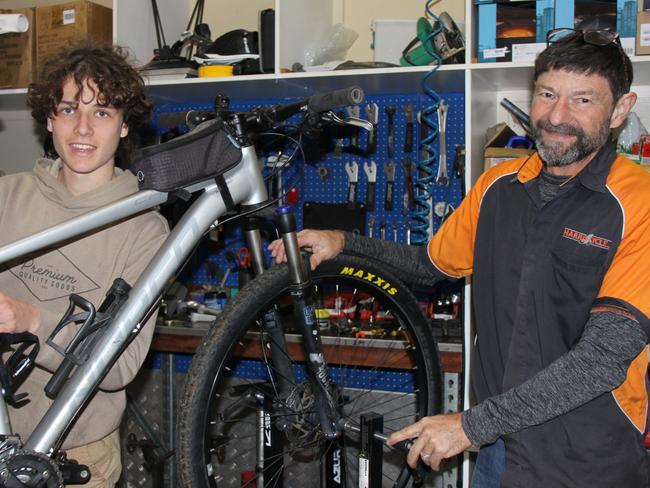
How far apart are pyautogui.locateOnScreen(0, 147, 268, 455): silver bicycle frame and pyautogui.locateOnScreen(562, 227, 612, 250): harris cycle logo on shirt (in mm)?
685

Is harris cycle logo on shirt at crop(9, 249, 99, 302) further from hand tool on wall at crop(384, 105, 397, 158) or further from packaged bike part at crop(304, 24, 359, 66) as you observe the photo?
hand tool on wall at crop(384, 105, 397, 158)

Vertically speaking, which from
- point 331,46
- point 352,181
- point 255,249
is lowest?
point 255,249

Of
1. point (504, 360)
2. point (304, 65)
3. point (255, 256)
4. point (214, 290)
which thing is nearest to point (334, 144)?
point (304, 65)

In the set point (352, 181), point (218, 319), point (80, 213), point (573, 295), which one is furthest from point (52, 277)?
point (352, 181)

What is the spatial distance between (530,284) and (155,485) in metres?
1.62

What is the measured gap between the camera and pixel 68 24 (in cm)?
283

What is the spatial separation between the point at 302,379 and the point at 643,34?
4.48 feet

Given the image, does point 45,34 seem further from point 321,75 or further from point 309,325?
point 309,325

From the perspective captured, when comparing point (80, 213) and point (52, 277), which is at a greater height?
point (80, 213)

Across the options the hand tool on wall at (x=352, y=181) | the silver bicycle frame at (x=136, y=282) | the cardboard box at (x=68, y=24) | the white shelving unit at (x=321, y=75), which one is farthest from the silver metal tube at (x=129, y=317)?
the cardboard box at (x=68, y=24)

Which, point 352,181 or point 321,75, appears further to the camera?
point 352,181

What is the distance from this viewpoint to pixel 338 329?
2449 millimetres

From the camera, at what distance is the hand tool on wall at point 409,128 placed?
2.73 metres

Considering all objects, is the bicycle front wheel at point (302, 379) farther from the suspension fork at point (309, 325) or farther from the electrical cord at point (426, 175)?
the electrical cord at point (426, 175)
